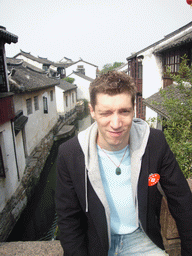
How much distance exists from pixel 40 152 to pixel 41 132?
2.35 m

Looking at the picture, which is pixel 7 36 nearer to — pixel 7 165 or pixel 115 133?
pixel 7 165

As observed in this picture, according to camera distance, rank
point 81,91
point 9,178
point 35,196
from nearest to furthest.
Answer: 1. point 9,178
2. point 35,196
3. point 81,91

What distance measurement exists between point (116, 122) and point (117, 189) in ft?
2.06

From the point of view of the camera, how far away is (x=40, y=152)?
11.9 m

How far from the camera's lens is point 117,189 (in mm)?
1764

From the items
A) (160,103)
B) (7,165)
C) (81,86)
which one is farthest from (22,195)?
(81,86)

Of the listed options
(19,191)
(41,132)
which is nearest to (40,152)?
(41,132)

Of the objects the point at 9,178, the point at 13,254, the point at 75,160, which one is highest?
the point at 75,160

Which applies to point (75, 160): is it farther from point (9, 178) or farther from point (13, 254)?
point (9, 178)

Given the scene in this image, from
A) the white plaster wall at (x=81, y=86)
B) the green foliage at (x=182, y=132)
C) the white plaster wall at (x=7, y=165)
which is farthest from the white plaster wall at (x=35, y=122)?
the white plaster wall at (x=81, y=86)

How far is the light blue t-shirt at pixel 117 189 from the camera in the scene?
1.76 metres

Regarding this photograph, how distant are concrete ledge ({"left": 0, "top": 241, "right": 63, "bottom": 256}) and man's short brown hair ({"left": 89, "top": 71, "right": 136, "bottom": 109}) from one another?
186 cm

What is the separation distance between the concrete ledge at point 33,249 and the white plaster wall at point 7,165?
13.5ft

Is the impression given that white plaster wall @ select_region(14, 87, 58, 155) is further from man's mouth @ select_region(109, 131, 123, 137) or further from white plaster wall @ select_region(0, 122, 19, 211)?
man's mouth @ select_region(109, 131, 123, 137)
